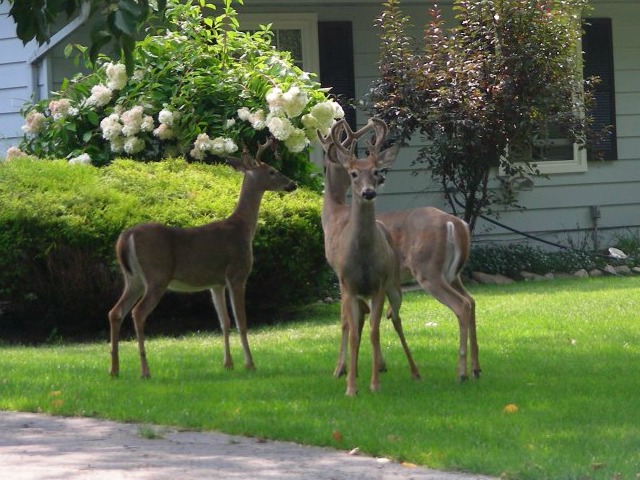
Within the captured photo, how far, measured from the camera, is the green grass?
7.28m

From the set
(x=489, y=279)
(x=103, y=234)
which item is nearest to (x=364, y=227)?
(x=103, y=234)

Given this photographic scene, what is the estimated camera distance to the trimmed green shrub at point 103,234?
1233 centimetres

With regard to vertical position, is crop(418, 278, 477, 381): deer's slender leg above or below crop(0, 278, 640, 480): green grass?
above

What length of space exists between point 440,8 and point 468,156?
2.92 m

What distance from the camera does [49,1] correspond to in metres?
7.47

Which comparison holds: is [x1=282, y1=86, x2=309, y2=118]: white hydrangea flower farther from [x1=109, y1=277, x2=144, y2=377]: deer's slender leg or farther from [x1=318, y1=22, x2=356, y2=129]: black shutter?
[x1=109, y1=277, x2=144, y2=377]: deer's slender leg

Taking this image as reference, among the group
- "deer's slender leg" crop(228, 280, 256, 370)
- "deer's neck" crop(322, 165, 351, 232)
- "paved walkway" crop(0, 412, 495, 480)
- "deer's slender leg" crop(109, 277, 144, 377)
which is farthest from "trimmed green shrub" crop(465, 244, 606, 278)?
"paved walkway" crop(0, 412, 495, 480)

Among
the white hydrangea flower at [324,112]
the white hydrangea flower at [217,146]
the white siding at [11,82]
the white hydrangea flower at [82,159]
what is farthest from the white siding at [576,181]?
the white hydrangea flower at [82,159]

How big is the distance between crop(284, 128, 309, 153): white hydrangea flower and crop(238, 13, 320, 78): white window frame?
11.8ft

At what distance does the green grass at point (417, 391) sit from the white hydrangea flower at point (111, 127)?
302cm

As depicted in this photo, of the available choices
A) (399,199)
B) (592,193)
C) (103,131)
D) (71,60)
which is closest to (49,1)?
(103,131)

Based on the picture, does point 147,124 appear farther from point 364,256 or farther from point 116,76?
point 364,256

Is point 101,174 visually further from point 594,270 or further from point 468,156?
point 594,270

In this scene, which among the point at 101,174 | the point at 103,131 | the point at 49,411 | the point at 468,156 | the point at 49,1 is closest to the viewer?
the point at 49,1
